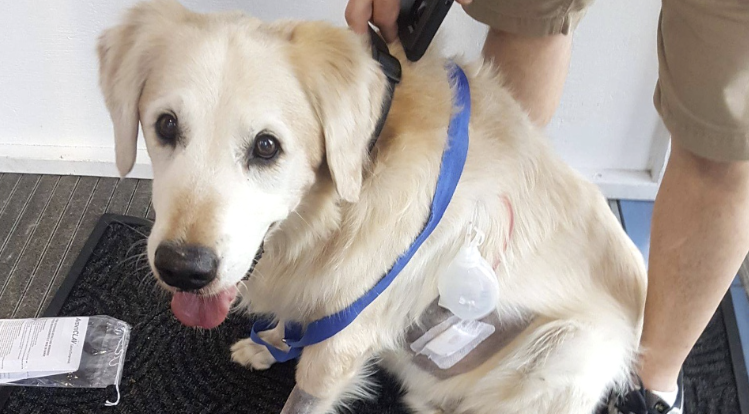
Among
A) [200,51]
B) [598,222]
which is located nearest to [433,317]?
[598,222]

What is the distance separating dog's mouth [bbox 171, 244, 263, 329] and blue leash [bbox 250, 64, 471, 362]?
195 mm

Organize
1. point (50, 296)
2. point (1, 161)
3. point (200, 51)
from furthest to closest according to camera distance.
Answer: point (1, 161), point (50, 296), point (200, 51)

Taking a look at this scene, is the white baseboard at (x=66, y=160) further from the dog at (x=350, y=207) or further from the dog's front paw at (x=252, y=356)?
the dog at (x=350, y=207)

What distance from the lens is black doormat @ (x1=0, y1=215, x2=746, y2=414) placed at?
1.47 m

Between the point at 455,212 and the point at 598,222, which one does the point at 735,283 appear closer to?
the point at 598,222

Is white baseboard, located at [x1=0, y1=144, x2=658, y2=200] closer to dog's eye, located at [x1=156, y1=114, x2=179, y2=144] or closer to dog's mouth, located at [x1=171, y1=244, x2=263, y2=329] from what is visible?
dog's mouth, located at [x1=171, y1=244, x2=263, y2=329]

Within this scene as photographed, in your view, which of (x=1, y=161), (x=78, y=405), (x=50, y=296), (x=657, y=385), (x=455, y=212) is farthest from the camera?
(x=1, y=161)

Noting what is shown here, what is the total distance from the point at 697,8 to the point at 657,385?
822mm

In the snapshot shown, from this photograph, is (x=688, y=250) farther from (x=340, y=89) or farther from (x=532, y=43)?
(x=340, y=89)

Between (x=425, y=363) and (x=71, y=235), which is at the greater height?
(x=425, y=363)

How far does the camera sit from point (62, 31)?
1817mm

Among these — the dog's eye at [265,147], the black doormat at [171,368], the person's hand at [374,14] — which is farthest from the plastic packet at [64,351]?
the person's hand at [374,14]

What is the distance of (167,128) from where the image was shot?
0.94 metres

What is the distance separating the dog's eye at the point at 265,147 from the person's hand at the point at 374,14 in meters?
0.28
